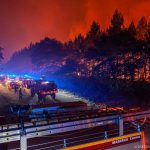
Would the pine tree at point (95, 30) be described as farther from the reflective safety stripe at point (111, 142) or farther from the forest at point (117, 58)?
the reflective safety stripe at point (111, 142)

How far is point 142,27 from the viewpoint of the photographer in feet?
295

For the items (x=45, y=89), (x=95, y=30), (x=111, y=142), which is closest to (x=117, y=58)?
(x=45, y=89)

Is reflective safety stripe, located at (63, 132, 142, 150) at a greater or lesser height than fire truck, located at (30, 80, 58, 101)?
lesser

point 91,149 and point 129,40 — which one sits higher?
point 129,40

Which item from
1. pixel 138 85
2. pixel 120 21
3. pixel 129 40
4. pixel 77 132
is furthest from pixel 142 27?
pixel 77 132

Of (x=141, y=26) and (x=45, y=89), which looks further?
(x=141, y=26)

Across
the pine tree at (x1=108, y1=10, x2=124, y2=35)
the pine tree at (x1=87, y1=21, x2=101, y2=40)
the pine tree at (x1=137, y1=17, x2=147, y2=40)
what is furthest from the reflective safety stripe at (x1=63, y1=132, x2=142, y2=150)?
the pine tree at (x1=137, y1=17, x2=147, y2=40)

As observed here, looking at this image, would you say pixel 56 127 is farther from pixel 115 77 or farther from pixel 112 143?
pixel 115 77

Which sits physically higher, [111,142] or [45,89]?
[45,89]

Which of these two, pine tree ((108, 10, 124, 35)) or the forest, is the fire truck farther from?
pine tree ((108, 10, 124, 35))

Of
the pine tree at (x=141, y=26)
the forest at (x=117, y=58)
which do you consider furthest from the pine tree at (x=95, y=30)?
the pine tree at (x=141, y=26)

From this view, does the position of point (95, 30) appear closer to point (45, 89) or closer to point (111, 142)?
point (45, 89)

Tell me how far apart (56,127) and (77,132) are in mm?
6061

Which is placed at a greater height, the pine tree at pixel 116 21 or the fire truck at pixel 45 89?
the pine tree at pixel 116 21
